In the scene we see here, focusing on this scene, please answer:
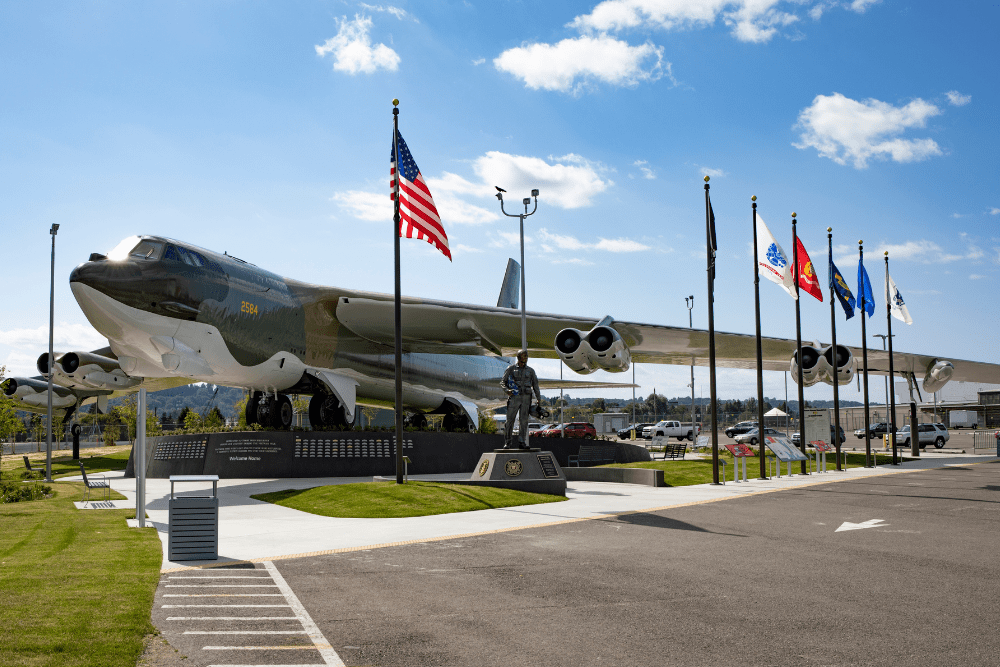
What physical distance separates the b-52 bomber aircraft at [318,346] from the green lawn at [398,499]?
Answer: 17.4 feet

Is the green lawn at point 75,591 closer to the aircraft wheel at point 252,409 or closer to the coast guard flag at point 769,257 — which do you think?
the aircraft wheel at point 252,409

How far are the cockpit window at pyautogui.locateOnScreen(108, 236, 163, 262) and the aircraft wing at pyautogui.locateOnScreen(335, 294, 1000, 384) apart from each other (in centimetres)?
669

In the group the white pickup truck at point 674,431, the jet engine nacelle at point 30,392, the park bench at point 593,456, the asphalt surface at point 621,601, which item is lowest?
the white pickup truck at point 674,431

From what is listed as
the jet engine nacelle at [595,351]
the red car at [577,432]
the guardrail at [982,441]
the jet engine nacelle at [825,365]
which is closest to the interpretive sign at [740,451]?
the jet engine nacelle at [595,351]

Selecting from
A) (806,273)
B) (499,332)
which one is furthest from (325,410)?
(806,273)

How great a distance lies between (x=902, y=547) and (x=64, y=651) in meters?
8.32

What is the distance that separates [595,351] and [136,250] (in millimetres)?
11316

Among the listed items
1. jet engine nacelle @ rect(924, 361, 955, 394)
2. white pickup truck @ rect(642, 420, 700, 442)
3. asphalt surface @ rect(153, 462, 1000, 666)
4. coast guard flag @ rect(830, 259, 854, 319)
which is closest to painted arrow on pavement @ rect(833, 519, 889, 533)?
asphalt surface @ rect(153, 462, 1000, 666)

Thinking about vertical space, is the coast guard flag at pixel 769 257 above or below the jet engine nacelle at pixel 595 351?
above

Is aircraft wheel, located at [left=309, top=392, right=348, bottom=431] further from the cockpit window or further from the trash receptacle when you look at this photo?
the trash receptacle

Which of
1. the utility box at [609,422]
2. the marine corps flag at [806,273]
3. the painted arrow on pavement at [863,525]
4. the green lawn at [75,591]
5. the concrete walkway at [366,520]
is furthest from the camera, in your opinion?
the utility box at [609,422]

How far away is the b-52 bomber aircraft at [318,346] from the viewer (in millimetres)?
18266

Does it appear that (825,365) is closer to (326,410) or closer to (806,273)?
(806,273)

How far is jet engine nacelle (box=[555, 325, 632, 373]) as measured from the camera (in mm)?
20047
